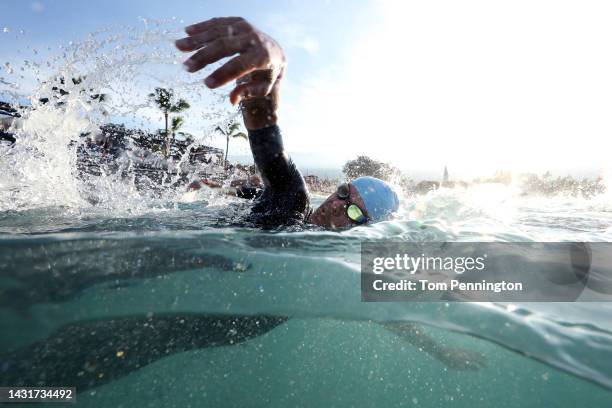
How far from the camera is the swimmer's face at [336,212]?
13.9ft

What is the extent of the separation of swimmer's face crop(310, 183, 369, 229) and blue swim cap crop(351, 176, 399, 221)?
9 cm

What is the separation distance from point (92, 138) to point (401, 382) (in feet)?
14.5

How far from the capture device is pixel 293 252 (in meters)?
2.78

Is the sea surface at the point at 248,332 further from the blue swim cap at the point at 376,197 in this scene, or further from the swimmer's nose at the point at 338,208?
the blue swim cap at the point at 376,197

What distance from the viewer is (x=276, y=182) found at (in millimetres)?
3682

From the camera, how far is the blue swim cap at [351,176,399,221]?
4426 millimetres

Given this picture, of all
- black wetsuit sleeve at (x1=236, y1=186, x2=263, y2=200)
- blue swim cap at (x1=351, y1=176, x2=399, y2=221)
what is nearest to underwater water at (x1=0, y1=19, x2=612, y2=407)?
blue swim cap at (x1=351, y1=176, x2=399, y2=221)

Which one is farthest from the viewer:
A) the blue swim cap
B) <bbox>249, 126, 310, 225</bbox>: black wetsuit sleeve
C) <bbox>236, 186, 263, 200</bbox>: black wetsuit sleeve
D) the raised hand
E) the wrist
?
<bbox>236, 186, 263, 200</bbox>: black wetsuit sleeve

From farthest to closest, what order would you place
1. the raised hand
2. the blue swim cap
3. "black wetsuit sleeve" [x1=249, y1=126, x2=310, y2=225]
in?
the blue swim cap, "black wetsuit sleeve" [x1=249, y1=126, x2=310, y2=225], the raised hand

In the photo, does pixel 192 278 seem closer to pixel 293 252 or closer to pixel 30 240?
pixel 293 252

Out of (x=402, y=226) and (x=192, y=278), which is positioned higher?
(x=402, y=226)

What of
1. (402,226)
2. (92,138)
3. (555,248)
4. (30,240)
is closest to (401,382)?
(402,226)

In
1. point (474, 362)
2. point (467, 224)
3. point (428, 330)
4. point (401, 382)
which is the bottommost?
point (401, 382)

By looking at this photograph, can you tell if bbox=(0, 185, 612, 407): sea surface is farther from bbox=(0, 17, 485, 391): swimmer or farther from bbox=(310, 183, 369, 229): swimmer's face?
bbox=(310, 183, 369, 229): swimmer's face
